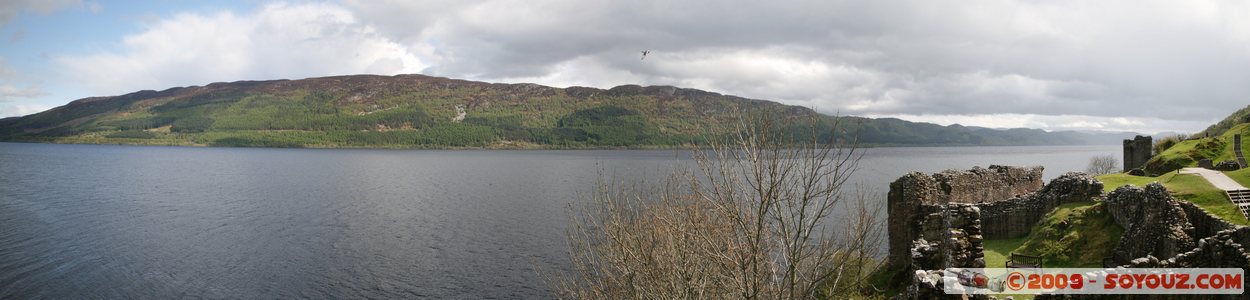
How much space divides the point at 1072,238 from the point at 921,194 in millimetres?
5635

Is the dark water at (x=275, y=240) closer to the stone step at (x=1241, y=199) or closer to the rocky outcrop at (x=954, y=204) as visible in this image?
the rocky outcrop at (x=954, y=204)

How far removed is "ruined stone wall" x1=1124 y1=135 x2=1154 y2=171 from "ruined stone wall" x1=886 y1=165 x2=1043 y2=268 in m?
19.6

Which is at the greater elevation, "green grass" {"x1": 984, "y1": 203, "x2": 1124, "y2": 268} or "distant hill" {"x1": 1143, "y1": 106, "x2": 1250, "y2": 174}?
"distant hill" {"x1": 1143, "y1": 106, "x2": 1250, "y2": 174}

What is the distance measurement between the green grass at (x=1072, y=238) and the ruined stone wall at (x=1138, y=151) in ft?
91.6

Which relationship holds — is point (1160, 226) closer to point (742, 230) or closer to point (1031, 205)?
point (1031, 205)

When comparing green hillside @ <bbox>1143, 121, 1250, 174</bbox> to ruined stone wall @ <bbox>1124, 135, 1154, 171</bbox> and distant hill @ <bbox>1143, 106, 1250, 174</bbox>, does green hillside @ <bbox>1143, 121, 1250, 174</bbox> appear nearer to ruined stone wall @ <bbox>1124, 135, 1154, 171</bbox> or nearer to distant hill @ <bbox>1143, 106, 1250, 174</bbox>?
distant hill @ <bbox>1143, 106, 1250, 174</bbox>

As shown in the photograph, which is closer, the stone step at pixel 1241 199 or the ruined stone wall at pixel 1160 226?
the ruined stone wall at pixel 1160 226

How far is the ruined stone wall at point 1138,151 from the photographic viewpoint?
46875mm

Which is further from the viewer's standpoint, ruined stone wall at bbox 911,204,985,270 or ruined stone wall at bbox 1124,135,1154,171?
ruined stone wall at bbox 1124,135,1154,171

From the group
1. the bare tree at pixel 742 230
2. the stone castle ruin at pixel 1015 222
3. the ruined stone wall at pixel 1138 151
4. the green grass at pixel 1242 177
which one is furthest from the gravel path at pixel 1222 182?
the ruined stone wall at pixel 1138 151

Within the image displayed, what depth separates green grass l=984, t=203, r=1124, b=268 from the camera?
2161 cm

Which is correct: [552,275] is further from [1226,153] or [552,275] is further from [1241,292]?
[1226,153]

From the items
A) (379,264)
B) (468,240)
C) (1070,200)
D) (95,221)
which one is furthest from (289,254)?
(1070,200)

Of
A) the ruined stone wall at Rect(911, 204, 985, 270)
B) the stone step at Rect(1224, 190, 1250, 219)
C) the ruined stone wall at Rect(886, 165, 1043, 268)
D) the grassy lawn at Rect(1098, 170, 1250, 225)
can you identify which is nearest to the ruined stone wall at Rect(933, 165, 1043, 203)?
the ruined stone wall at Rect(886, 165, 1043, 268)
